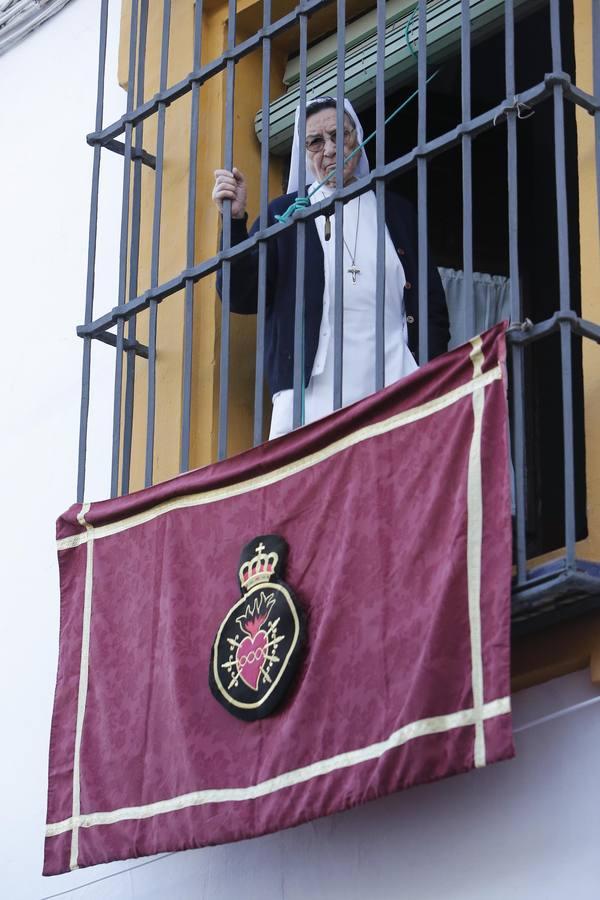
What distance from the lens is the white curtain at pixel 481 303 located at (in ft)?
18.8

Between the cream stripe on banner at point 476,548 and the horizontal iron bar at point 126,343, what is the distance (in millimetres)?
1436

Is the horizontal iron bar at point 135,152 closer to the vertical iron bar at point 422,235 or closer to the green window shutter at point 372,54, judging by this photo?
the green window shutter at point 372,54

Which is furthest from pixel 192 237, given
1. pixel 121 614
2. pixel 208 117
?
pixel 121 614

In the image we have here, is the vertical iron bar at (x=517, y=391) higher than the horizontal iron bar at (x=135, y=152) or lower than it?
lower

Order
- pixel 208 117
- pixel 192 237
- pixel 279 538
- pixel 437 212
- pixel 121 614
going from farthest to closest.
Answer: pixel 437 212
pixel 208 117
pixel 192 237
pixel 121 614
pixel 279 538

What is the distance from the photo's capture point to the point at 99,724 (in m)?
5.02

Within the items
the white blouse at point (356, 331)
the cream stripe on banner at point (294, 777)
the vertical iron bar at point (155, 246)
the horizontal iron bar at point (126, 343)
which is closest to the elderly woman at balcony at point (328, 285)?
the white blouse at point (356, 331)

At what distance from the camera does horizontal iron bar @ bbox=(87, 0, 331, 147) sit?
5.34 meters

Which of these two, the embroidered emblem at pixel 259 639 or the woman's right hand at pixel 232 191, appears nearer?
the embroidered emblem at pixel 259 639

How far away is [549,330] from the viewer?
434 cm

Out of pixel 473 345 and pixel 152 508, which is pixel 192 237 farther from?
pixel 473 345

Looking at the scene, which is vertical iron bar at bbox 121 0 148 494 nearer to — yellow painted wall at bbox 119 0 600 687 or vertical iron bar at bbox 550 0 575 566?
yellow painted wall at bbox 119 0 600 687

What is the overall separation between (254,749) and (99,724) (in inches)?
23.9

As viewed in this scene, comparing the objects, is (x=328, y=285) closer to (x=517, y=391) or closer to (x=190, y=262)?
(x=190, y=262)
